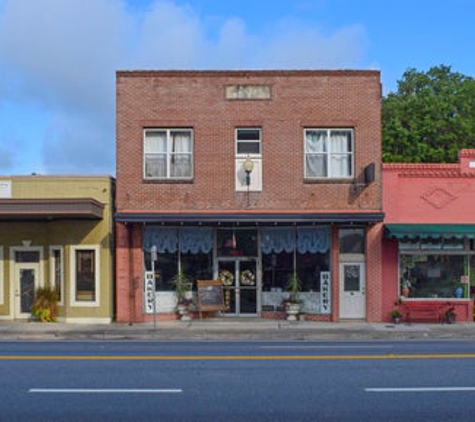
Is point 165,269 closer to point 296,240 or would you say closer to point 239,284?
point 239,284

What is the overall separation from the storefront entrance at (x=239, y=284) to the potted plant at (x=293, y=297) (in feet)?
4.16

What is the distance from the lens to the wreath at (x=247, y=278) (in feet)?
84.8

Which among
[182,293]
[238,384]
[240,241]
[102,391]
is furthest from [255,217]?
[102,391]

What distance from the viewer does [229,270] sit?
1020 inches

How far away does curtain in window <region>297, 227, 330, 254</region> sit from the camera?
25.4 metres

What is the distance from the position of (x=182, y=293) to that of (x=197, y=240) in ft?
6.25

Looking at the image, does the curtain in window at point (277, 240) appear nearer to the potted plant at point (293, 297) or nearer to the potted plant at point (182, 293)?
the potted plant at point (293, 297)

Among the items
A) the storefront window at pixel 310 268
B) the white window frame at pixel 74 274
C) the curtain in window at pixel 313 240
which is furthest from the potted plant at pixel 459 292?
the white window frame at pixel 74 274

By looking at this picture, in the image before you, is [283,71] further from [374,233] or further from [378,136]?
[374,233]

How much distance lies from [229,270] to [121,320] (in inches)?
161

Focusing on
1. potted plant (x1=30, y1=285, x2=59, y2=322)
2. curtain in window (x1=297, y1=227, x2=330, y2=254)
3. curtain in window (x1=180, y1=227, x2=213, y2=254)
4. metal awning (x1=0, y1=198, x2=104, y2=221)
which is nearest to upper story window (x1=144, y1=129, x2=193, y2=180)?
curtain in window (x1=180, y1=227, x2=213, y2=254)

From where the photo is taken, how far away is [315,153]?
2541 centimetres

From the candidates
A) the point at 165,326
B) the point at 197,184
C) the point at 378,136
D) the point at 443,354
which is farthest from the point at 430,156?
the point at 443,354

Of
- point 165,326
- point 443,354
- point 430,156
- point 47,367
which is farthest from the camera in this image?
point 430,156
